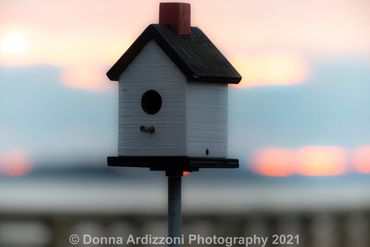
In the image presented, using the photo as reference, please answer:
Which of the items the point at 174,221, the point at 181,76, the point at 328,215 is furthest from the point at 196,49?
the point at 328,215

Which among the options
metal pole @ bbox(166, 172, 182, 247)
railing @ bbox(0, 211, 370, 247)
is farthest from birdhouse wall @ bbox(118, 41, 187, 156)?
railing @ bbox(0, 211, 370, 247)

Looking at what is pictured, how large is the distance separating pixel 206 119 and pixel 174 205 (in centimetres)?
42

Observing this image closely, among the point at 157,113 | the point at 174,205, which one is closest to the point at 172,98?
the point at 157,113

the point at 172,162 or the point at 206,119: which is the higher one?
the point at 206,119

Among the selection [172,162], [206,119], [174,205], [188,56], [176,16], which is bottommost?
[174,205]

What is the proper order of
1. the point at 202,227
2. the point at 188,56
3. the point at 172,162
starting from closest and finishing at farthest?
1. the point at 172,162
2. the point at 188,56
3. the point at 202,227

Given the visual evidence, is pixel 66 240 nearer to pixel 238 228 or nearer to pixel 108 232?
pixel 108 232

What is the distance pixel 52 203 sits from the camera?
1094 cm

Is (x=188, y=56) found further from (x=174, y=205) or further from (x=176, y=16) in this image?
(x=174, y=205)

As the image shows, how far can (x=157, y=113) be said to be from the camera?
6.19 meters

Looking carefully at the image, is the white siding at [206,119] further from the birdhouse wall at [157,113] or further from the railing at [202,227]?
the railing at [202,227]

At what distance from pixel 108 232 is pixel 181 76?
3906mm

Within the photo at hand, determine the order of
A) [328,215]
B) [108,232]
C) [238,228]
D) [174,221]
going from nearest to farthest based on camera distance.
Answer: [174,221], [108,232], [238,228], [328,215]

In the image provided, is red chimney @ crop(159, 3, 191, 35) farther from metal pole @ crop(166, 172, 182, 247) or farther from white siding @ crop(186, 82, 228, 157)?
metal pole @ crop(166, 172, 182, 247)
